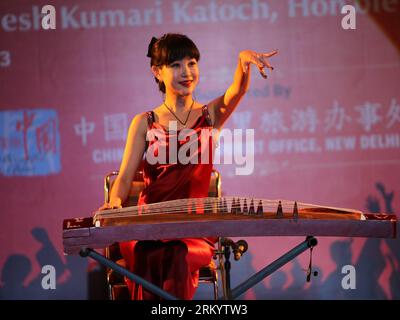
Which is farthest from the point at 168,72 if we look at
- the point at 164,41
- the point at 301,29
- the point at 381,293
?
the point at 381,293

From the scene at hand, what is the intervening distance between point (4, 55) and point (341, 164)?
8.15ft

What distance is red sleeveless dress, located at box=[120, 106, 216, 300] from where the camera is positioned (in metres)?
3.18

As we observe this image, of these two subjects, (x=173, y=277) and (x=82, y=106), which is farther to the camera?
(x=82, y=106)

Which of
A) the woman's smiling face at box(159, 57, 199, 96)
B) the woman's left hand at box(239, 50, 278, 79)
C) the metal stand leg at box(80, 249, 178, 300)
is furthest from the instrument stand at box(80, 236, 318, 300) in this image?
the woman's smiling face at box(159, 57, 199, 96)

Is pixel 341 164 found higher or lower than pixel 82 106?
lower

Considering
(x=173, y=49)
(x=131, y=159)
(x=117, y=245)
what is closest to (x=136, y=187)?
(x=131, y=159)

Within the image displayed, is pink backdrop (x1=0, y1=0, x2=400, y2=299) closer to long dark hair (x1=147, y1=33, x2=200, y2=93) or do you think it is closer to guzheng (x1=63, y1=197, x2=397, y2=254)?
long dark hair (x1=147, y1=33, x2=200, y2=93)

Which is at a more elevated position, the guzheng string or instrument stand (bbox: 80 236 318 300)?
the guzheng string

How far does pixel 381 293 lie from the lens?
15.4 feet

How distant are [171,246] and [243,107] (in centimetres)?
171

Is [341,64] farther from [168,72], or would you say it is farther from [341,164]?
[168,72]

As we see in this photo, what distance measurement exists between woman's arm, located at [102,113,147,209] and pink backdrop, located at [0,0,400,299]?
3.15 feet

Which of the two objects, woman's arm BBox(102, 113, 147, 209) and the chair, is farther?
woman's arm BBox(102, 113, 147, 209)

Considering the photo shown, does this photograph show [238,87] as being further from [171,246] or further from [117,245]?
[117,245]
